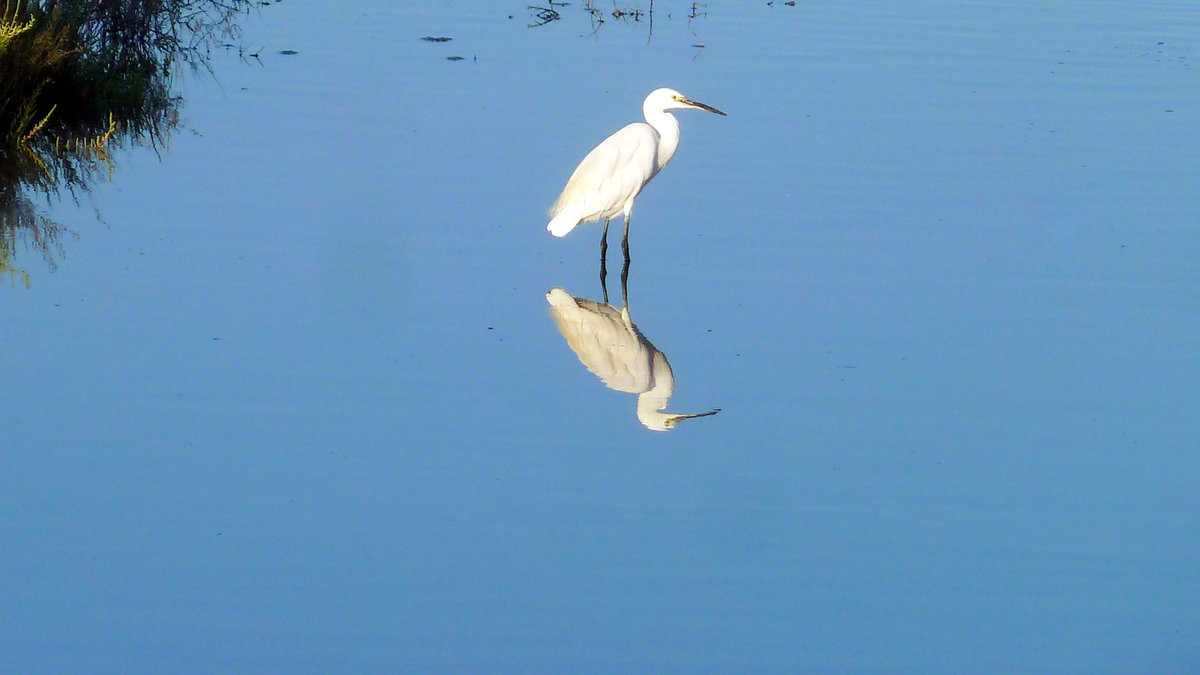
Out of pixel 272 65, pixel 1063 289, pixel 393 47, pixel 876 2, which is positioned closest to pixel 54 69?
A: pixel 272 65

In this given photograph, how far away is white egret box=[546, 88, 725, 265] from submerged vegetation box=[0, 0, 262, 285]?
2.28 metres

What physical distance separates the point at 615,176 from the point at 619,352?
152 cm

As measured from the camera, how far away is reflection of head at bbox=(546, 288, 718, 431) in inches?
210

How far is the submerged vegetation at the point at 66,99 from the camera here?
7359 mm

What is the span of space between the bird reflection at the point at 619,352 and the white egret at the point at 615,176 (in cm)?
55

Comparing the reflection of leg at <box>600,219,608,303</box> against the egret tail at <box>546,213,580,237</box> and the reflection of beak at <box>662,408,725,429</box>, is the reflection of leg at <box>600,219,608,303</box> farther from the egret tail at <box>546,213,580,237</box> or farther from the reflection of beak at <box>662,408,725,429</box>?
the reflection of beak at <box>662,408,725,429</box>

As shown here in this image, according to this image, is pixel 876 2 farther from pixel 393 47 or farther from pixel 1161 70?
pixel 393 47

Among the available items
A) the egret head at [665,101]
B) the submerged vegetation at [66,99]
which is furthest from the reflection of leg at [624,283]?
the submerged vegetation at [66,99]

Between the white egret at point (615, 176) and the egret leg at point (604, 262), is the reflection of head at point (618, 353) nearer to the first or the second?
the egret leg at point (604, 262)

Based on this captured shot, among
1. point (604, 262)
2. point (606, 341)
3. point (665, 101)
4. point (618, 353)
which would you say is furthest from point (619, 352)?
point (665, 101)

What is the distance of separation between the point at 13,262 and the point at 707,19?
7163 mm

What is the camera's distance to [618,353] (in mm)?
5848

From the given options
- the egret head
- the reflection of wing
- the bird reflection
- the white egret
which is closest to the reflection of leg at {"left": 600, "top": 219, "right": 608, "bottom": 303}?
the white egret

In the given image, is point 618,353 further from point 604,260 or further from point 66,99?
point 66,99
